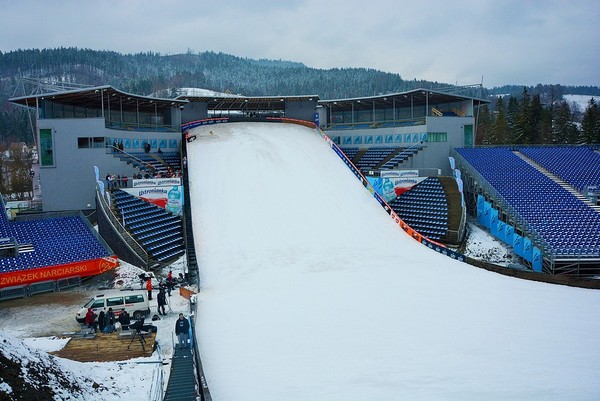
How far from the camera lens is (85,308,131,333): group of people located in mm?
14422

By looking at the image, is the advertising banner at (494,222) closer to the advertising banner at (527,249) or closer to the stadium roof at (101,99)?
the advertising banner at (527,249)

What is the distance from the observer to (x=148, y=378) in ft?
35.9

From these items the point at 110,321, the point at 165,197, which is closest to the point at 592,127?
the point at 165,197

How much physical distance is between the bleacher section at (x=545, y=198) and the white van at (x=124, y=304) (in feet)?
56.9

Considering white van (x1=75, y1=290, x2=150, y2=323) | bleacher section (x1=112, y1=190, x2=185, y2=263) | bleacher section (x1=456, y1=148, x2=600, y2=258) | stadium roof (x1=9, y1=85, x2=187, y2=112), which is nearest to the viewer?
white van (x1=75, y1=290, x2=150, y2=323)

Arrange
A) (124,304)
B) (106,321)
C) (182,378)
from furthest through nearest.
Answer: (124,304), (106,321), (182,378)

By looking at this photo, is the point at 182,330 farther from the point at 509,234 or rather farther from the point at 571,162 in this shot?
the point at 571,162

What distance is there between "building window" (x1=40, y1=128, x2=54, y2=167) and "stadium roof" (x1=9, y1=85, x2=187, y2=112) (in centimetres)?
215

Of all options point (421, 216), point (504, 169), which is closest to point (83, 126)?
point (421, 216)

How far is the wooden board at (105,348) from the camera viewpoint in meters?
12.2

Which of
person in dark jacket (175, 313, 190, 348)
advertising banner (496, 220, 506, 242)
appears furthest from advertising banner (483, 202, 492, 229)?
person in dark jacket (175, 313, 190, 348)

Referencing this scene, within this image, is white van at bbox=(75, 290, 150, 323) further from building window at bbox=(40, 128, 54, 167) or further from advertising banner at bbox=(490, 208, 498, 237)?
advertising banner at bbox=(490, 208, 498, 237)

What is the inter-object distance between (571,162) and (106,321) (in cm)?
3168

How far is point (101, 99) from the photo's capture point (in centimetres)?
3478
